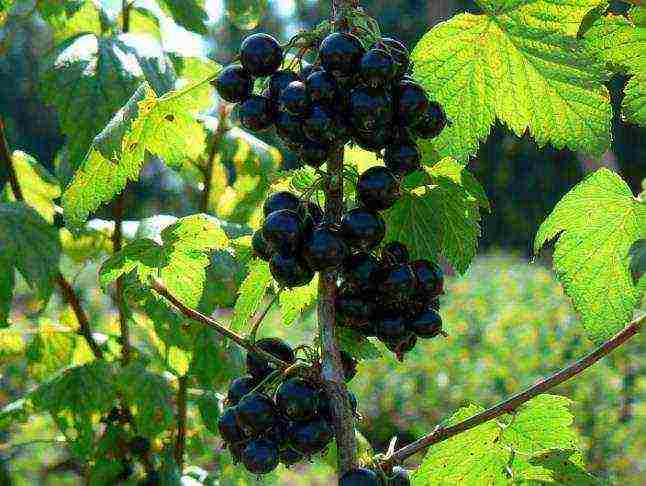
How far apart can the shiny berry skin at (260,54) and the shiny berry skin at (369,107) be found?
144 millimetres

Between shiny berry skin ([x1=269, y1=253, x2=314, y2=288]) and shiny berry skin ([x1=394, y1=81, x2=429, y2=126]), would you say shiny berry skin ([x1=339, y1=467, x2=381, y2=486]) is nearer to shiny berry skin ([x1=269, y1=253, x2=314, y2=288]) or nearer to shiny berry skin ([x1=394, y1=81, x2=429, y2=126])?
shiny berry skin ([x1=269, y1=253, x2=314, y2=288])

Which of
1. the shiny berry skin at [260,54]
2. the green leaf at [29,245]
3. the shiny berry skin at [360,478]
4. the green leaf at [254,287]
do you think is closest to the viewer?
the shiny berry skin at [360,478]

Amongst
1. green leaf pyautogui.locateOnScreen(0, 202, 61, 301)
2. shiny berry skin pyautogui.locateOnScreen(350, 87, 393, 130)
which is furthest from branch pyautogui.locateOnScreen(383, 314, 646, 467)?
green leaf pyautogui.locateOnScreen(0, 202, 61, 301)

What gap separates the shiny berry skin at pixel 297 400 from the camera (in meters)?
1.01

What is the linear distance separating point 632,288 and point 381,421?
5.77 meters

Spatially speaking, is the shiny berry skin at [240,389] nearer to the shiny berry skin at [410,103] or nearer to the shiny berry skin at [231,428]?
the shiny berry skin at [231,428]

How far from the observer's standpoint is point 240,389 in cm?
114

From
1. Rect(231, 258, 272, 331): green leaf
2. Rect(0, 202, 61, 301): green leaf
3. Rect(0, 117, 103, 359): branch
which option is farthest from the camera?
Rect(0, 117, 103, 359): branch

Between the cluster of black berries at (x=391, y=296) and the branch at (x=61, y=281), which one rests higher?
the cluster of black berries at (x=391, y=296)

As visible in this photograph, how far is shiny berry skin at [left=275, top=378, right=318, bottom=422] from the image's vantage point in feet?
3.30

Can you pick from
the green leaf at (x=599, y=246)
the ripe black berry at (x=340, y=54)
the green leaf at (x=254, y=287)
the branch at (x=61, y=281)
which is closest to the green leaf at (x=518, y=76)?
the green leaf at (x=599, y=246)

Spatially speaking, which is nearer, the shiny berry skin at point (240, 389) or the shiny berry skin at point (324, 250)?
the shiny berry skin at point (324, 250)

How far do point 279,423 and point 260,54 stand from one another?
45 centimetres

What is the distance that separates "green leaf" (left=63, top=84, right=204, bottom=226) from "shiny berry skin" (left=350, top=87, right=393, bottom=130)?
29cm
